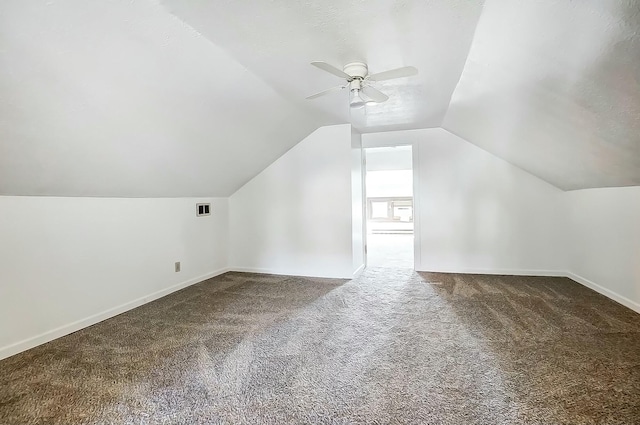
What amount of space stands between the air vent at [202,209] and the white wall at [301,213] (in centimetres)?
49

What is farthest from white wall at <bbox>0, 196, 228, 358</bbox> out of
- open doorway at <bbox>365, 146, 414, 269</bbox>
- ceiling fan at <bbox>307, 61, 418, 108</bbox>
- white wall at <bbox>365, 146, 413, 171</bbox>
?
white wall at <bbox>365, 146, 413, 171</bbox>

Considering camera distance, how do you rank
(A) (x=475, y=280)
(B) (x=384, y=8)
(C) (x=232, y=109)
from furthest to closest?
1. (A) (x=475, y=280)
2. (C) (x=232, y=109)
3. (B) (x=384, y=8)

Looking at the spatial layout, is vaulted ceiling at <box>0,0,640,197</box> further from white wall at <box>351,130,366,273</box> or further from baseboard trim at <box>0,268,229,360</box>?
white wall at <box>351,130,366,273</box>

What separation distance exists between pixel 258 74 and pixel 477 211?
3.61 metres

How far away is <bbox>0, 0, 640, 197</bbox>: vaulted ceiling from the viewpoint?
158 cm

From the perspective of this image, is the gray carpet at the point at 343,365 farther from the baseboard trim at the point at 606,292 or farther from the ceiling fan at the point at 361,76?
the ceiling fan at the point at 361,76

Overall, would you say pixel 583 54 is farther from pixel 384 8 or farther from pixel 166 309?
pixel 166 309

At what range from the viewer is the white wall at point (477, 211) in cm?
434

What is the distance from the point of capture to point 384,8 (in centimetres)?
174

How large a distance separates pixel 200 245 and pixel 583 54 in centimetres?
430

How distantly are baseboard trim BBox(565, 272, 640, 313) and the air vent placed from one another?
494cm

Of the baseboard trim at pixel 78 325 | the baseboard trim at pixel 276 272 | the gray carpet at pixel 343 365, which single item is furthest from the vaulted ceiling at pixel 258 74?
the baseboard trim at pixel 276 272

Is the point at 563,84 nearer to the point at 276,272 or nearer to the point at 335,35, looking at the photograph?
the point at 335,35

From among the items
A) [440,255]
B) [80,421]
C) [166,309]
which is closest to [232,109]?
[166,309]
